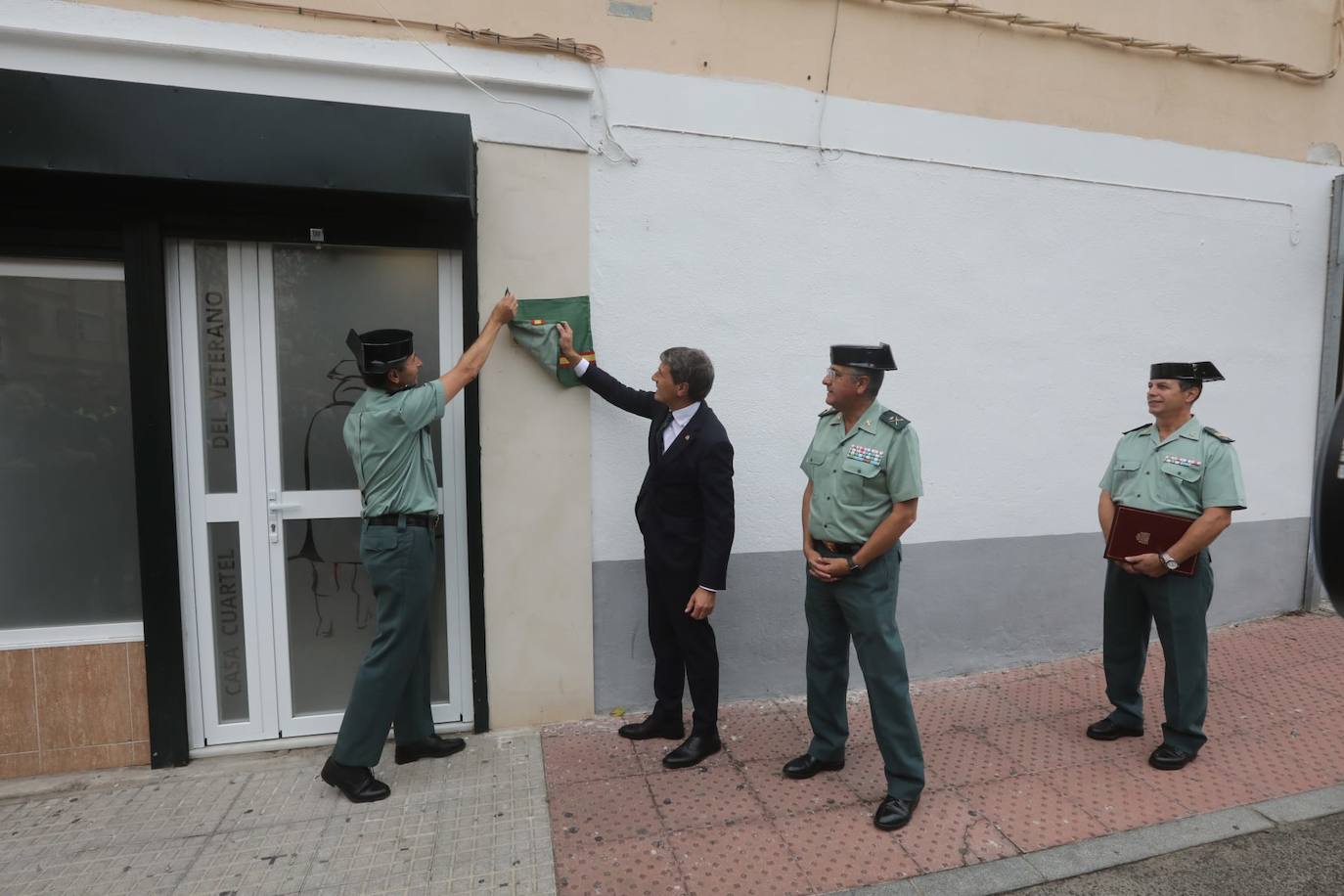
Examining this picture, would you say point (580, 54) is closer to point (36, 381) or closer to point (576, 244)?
point (576, 244)

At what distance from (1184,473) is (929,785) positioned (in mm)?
1848

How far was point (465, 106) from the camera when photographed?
342 centimetres

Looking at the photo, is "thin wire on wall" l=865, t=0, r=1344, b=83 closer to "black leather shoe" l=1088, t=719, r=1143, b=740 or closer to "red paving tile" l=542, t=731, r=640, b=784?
"black leather shoe" l=1088, t=719, r=1143, b=740

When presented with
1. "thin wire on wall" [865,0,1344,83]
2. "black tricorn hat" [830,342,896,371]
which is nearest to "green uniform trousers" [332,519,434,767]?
"black tricorn hat" [830,342,896,371]

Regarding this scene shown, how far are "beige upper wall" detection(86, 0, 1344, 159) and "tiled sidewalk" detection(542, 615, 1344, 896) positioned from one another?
3459 mm

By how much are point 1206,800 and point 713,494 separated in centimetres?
255

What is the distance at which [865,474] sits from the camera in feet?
9.54

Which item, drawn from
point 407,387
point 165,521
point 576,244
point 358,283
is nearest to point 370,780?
point 165,521

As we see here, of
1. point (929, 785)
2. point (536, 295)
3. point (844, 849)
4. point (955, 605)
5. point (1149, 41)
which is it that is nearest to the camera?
point (844, 849)

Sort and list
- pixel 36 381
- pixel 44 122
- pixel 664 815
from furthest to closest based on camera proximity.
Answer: pixel 36 381, pixel 664 815, pixel 44 122

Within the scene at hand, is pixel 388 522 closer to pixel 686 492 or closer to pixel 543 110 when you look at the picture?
pixel 686 492

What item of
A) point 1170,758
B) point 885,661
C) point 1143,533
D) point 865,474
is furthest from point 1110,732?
point 865,474

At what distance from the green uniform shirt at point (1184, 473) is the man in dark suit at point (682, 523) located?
199 cm

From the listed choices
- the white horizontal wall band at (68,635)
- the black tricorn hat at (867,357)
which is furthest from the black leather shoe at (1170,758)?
the white horizontal wall band at (68,635)
